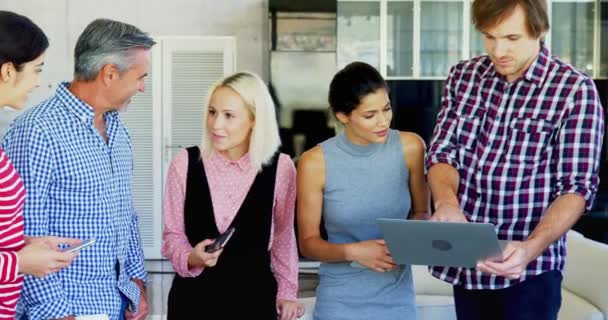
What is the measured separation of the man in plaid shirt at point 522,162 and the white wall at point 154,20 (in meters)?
8.53

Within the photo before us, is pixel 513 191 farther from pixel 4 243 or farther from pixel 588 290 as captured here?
pixel 588 290

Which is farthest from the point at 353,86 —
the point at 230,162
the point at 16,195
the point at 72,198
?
the point at 16,195

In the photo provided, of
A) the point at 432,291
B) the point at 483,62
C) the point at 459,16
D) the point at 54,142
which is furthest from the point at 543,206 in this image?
the point at 459,16

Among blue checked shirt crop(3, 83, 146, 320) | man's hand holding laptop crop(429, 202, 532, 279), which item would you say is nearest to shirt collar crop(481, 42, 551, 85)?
man's hand holding laptop crop(429, 202, 532, 279)

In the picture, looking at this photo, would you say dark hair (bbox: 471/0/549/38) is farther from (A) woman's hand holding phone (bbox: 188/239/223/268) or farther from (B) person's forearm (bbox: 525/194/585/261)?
(A) woman's hand holding phone (bbox: 188/239/223/268)

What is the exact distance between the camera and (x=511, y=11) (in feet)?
8.94

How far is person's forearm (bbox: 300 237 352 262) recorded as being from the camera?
10.2 ft

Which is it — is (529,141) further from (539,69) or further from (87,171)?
(87,171)

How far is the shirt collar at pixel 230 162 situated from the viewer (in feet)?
10.3

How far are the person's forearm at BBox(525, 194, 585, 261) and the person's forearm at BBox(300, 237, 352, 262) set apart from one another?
66 cm

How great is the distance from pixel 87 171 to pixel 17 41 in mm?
482

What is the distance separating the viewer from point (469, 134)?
2926 mm

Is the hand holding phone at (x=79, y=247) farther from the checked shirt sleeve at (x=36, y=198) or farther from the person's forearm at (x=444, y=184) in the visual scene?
the person's forearm at (x=444, y=184)

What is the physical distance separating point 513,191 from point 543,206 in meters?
0.10
